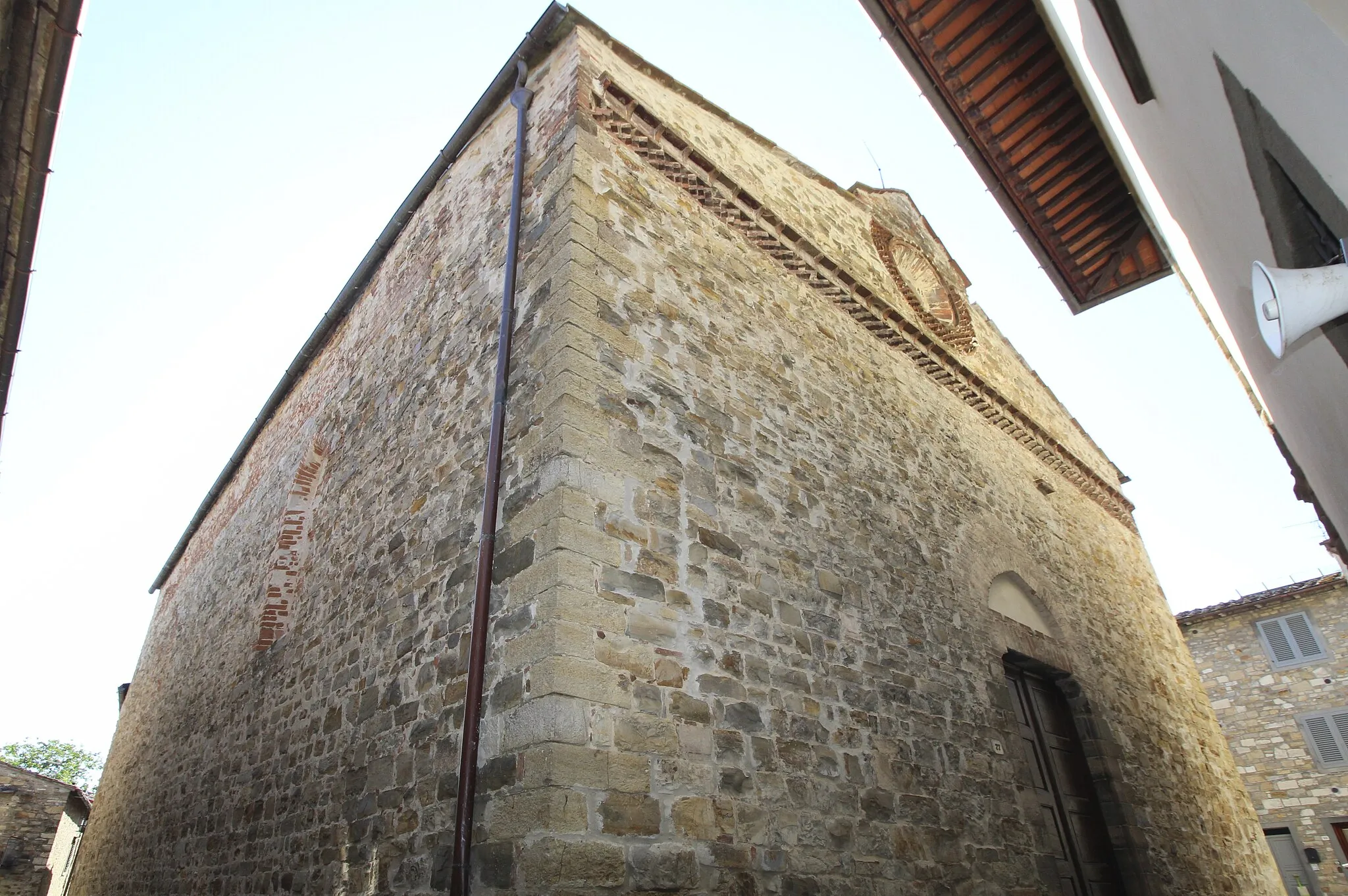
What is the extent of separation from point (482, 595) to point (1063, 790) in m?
5.42

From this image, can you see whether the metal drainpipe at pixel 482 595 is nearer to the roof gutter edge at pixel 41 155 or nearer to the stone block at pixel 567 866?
the stone block at pixel 567 866

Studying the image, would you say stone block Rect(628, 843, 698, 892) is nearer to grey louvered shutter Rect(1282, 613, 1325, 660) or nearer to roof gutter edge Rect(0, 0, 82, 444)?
roof gutter edge Rect(0, 0, 82, 444)

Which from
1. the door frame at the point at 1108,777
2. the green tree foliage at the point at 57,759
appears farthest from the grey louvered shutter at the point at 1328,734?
the green tree foliage at the point at 57,759

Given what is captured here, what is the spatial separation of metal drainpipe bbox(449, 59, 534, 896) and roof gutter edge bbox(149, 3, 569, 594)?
158 centimetres

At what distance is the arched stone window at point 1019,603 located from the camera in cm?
702

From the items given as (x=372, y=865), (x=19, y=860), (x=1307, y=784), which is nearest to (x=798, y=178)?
(x=372, y=865)

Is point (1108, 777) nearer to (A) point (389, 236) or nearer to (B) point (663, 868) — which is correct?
(B) point (663, 868)

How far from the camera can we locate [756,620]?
13.6 ft

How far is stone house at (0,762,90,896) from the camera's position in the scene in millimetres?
13180

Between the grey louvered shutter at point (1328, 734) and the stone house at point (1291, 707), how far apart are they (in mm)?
13

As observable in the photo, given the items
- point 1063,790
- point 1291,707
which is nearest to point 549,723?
point 1063,790

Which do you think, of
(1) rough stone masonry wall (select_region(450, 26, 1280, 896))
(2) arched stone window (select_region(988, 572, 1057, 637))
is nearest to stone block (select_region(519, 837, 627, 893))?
(1) rough stone masonry wall (select_region(450, 26, 1280, 896))

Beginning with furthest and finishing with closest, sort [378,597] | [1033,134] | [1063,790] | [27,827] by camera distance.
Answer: [27,827] < [1063,790] < [1033,134] < [378,597]

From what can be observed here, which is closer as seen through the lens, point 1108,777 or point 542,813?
point 542,813
